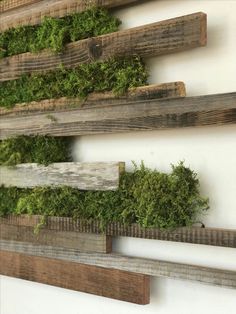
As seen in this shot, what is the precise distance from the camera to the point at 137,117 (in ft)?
3.95

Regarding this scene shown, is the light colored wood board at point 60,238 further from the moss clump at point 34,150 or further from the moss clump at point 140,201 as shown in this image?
the moss clump at point 34,150

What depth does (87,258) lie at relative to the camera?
4.33 ft

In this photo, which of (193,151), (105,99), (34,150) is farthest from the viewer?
(34,150)

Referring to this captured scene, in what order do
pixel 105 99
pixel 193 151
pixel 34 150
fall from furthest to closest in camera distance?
pixel 34 150, pixel 105 99, pixel 193 151

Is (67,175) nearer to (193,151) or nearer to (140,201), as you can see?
(140,201)

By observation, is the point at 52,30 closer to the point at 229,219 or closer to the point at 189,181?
the point at 189,181

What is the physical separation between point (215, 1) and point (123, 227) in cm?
58

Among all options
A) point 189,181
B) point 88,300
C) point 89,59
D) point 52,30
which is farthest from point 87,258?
point 52,30

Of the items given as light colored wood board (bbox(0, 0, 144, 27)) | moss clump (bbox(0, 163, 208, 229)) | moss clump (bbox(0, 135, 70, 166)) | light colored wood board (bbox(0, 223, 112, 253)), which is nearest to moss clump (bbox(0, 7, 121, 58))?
light colored wood board (bbox(0, 0, 144, 27))

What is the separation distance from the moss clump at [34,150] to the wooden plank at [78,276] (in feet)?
0.94

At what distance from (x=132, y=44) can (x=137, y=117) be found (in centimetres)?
18

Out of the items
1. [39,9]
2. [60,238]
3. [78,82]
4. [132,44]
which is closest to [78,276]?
[60,238]

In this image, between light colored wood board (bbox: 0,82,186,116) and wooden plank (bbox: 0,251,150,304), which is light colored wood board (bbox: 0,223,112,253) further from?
light colored wood board (bbox: 0,82,186,116)

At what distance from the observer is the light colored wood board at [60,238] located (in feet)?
4.20
